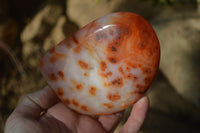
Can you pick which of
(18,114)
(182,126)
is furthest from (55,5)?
(182,126)

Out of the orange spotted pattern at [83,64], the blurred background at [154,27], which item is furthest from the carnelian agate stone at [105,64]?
the blurred background at [154,27]

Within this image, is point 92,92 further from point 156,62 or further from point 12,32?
point 12,32

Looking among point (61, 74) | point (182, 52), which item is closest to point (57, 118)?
point (61, 74)

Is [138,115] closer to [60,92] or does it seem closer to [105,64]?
[105,64]

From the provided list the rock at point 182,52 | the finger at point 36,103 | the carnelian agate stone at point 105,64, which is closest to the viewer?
the carnelian agate stone at point 105,64

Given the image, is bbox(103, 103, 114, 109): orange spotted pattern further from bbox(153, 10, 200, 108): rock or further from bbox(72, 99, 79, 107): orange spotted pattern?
bbox(153, 10, 200, 108): rock

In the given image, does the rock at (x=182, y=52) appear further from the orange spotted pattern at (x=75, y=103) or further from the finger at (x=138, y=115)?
the orange spotted pattern at (x=75, y=103)

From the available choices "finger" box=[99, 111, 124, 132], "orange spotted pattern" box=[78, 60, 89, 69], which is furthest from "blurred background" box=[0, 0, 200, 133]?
"orange spotted pattern" box=[78, 60, 89, 69]
